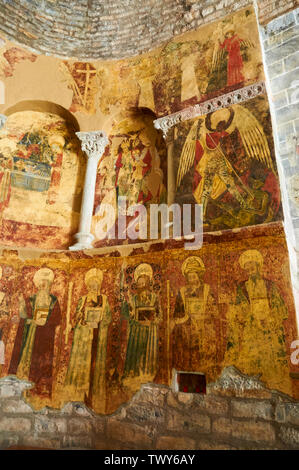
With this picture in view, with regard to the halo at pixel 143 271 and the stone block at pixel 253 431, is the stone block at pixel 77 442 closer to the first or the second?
the stone block at pixel 253 431

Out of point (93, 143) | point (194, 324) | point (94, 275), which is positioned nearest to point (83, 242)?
point (94, 275)

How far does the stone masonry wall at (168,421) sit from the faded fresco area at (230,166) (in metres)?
1.97

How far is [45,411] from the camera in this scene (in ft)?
14.2

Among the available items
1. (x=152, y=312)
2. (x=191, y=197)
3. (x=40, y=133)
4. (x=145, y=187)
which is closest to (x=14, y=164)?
(x=40, y=133)

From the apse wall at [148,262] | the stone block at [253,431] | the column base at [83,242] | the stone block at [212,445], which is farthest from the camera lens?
Result: the column base at [83,242]

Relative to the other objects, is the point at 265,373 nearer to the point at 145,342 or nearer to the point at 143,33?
the point at 145,342

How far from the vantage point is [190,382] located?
376 centimetres

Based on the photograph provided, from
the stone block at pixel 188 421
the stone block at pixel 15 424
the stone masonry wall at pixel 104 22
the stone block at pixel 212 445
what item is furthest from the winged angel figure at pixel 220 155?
the stone block at pixel 15 424

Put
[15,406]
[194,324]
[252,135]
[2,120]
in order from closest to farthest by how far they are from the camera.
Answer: [194,324], [15,406], [252,135], [2,120]

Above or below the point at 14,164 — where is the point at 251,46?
above

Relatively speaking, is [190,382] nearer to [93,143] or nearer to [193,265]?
[193,265]

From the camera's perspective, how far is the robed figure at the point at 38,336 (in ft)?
14.7

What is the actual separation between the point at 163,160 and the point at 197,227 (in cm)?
173

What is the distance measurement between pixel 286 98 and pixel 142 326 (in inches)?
162
